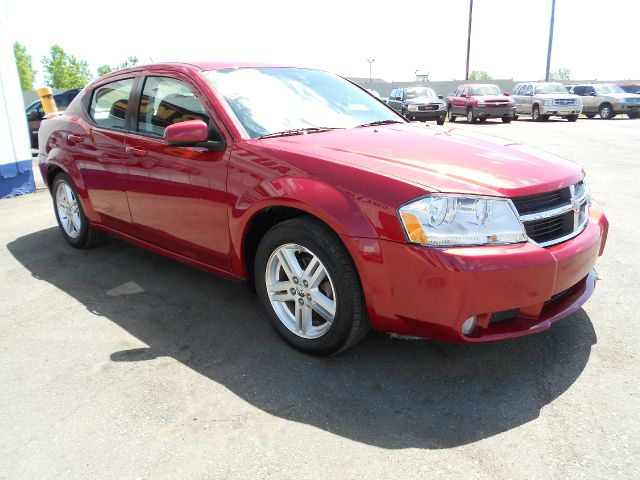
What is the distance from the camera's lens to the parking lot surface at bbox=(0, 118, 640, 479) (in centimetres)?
223

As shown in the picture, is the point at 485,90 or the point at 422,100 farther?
the point at 485,90

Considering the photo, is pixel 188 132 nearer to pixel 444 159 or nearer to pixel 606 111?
pixel 444 159

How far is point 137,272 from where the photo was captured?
15.1 ft

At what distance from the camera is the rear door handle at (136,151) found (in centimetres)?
387

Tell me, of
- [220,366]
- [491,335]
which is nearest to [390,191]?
[491,335]

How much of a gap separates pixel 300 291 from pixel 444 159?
1085mm

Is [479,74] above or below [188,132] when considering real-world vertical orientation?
below

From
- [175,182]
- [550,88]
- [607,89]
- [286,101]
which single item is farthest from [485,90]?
[175,182]

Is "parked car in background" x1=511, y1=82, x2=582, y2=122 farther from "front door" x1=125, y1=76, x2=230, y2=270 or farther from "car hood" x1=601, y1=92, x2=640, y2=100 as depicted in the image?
"front door" x1=125, y1=76, x2=230, y2=270

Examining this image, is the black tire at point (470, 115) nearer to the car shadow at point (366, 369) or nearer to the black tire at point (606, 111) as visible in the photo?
the black tire at point (606, 111)

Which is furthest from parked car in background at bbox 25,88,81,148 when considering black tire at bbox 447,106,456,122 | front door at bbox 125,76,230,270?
black tire at bbox 447,106,456,122

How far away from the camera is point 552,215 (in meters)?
2.69

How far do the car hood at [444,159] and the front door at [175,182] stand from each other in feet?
1.69

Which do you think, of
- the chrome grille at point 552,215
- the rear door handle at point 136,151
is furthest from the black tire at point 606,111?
the rear door handle at point 136,151
